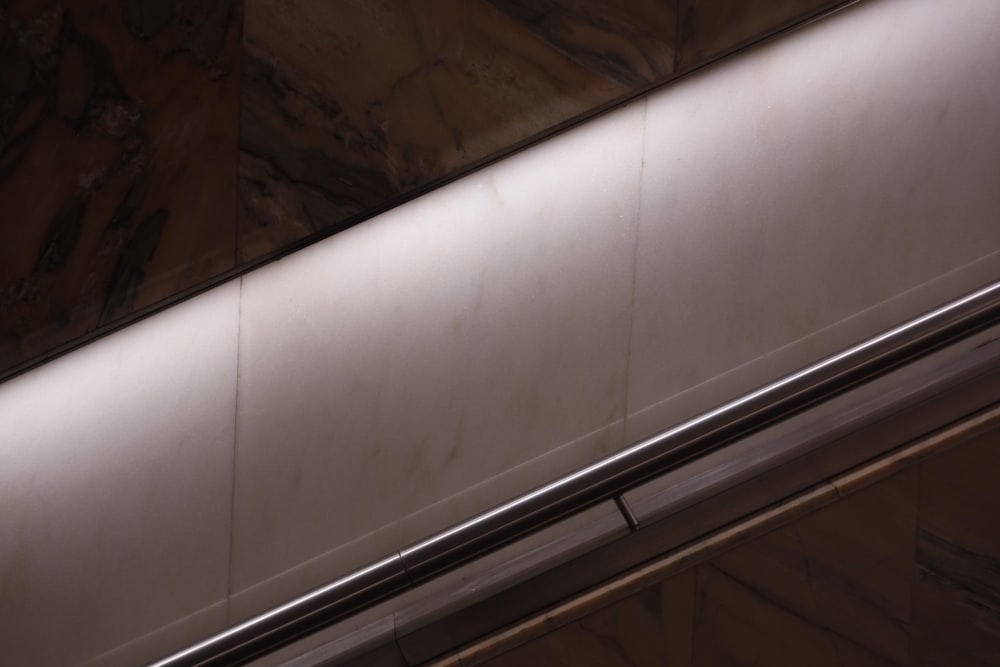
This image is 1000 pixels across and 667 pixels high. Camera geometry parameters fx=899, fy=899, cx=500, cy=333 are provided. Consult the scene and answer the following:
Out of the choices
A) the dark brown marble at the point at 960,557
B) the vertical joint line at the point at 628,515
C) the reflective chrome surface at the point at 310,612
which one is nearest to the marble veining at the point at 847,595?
the dark brown marble at the point at 960,557

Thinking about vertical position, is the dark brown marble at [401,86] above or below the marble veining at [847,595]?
above

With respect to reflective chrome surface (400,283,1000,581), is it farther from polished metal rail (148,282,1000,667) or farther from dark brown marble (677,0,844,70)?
dark brown marble (677,0,844,70)

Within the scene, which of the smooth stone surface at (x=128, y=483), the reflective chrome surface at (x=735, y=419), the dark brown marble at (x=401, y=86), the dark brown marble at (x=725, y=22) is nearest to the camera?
the reflective chrome surface at (x=735, y=419)

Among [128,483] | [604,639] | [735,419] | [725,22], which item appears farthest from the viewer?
[128,483]

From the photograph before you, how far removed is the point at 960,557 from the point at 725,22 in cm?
144

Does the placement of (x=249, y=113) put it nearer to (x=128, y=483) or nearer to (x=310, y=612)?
(x=128, y=483)

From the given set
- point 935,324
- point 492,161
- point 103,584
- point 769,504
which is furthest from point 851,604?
point 103,584

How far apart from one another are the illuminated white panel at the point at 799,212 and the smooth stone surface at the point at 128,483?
119 centimetres

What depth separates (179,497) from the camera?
2.48m

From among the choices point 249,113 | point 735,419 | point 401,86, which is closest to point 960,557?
point 735,419

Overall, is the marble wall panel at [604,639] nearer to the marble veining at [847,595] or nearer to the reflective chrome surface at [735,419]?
the marble veining at [847,595]

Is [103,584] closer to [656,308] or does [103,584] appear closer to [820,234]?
[656,308]

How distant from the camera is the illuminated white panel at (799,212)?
2500mm

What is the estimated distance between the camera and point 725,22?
7.52 ft
